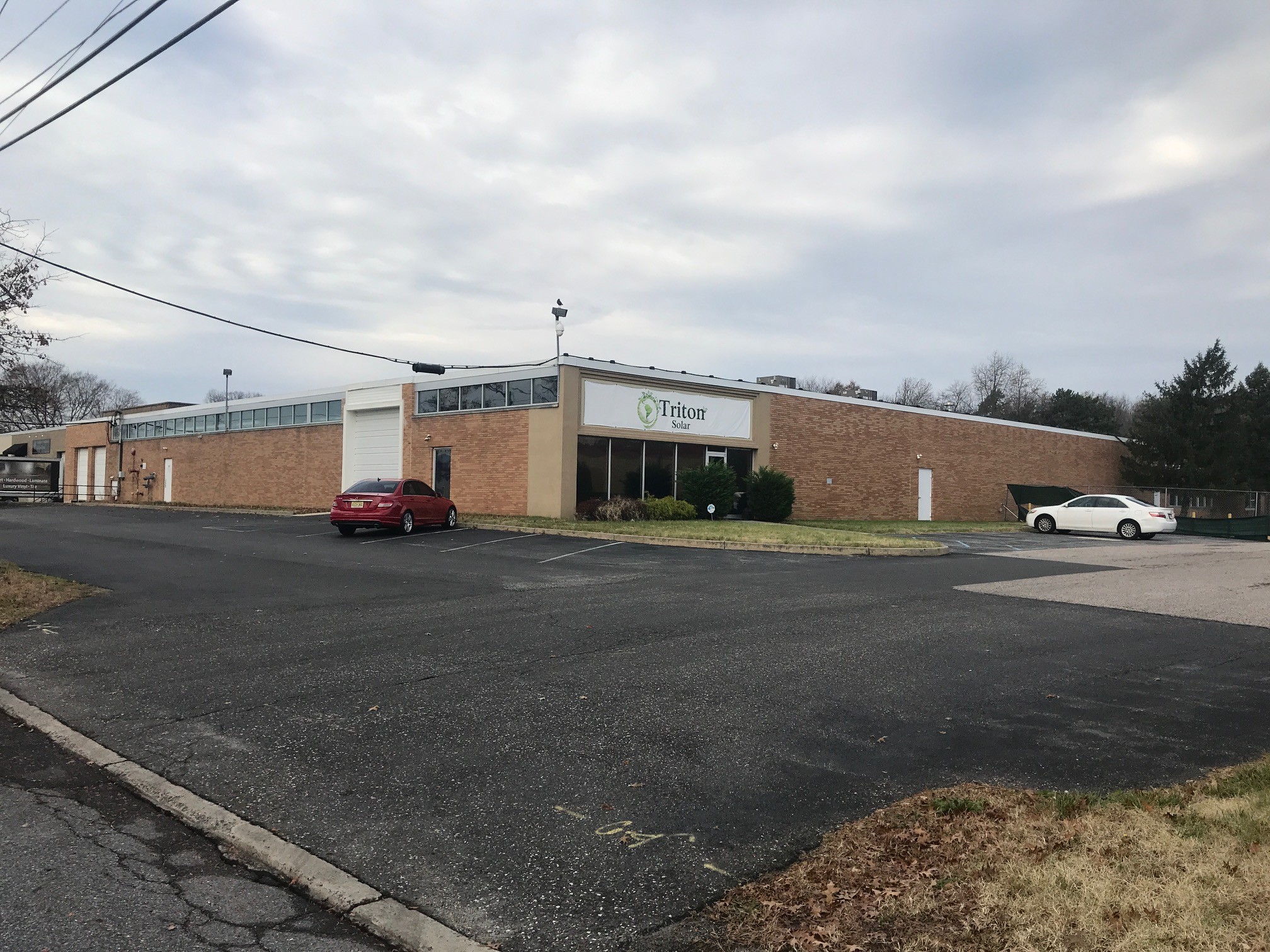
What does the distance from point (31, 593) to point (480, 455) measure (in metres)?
18.6

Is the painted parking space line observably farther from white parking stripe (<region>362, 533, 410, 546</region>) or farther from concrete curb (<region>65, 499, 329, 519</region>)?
concrete curb (<region>65, 499, 329, 519</region>)

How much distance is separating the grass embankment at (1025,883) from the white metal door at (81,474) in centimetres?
6182

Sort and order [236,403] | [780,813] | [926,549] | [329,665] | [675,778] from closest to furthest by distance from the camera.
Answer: [780,813], [675,778], [329,665], [926,549], [236,403]

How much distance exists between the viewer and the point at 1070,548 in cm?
2288

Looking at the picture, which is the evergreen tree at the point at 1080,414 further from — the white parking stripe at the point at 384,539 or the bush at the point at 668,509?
the white parking stripe at the point at 384,539

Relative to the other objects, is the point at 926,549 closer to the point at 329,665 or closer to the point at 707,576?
the point at 707,576

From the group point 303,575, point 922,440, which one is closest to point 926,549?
point 303,575

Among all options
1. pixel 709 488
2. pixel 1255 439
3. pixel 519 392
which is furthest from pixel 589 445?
pixel 1255 439

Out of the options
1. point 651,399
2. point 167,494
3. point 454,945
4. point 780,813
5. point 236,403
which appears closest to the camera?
point 454,945

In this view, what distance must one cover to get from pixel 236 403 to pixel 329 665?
40732 mm

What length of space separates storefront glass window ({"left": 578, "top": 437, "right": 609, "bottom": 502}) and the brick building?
0.15 feet

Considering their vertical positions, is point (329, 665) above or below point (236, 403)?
below

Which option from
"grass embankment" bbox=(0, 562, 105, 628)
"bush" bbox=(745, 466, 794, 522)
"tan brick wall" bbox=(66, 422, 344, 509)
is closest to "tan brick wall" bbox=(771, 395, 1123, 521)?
"bush" bbox=(745, 466, 794, 522)

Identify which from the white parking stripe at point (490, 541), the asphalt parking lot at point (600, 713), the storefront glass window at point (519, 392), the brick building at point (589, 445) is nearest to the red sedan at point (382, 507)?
the white parking stripe at point (490, 541)
